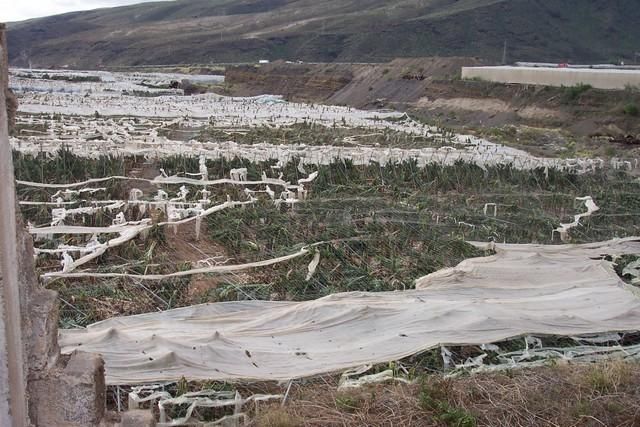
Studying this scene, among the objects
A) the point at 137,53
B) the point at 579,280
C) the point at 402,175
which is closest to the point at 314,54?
the point at 137,53

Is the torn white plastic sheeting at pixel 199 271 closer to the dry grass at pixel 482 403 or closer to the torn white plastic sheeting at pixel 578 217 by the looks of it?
the dry grass at pixel 482 403

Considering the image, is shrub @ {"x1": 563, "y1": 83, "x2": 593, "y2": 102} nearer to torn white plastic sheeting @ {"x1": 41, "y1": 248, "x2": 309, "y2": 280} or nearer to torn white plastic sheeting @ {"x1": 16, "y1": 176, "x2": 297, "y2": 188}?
torn white plastic sheeting @ {"x1": 16, "y1": 176, "x2": 297, "y2": 188}

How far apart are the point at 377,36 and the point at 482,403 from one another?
220 feet

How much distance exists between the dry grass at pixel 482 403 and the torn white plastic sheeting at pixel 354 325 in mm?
585

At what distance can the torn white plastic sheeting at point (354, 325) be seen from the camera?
4.47 m

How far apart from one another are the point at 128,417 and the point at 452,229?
5.86m

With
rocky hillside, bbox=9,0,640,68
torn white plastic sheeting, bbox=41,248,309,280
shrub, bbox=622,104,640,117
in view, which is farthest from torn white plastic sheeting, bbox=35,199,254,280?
Answer: rocky hillside, bbox=9,0,640,68

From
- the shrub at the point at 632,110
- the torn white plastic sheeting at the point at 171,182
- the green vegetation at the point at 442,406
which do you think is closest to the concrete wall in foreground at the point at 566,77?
the shrub at the point at 632,110

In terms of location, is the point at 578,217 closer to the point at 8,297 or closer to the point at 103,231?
the point at 103,231

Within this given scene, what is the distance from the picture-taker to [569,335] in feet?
17.6

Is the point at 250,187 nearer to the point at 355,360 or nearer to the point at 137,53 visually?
the point at 355,360

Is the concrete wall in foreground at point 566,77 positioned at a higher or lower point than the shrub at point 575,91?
higher

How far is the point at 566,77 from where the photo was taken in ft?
81.7

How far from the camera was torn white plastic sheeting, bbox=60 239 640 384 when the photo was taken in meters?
4.47
